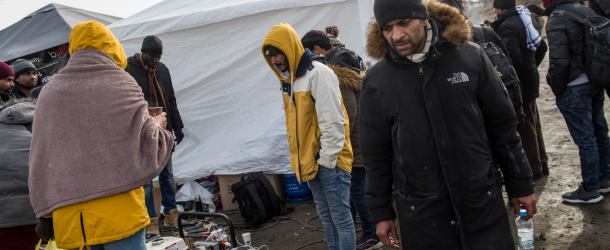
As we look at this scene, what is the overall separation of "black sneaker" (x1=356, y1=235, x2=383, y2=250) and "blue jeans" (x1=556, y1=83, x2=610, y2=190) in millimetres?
2096

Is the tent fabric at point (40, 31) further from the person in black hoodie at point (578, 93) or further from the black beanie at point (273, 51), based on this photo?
the person in black hoodie at point (578, 93)

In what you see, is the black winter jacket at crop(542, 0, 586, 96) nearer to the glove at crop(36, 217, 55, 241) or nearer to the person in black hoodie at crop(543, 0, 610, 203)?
the person in black hoodie at crop(543, 0, 610, 203)

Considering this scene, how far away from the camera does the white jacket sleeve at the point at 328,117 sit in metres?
2.93

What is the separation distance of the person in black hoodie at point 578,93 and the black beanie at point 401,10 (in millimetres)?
2584

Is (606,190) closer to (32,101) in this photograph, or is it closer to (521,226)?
(521,226)

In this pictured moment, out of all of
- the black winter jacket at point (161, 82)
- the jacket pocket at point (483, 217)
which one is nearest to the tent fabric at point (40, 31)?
Result: the black winter jacket at point (161, 82)

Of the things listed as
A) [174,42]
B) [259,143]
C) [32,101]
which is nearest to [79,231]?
[32,101]

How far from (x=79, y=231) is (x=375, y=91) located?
5.57 ft

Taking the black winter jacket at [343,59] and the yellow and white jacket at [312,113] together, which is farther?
the black winter jacket at [343,59]

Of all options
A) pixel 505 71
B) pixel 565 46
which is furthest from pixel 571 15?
pixel 505 71

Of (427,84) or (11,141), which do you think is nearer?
(427,84)

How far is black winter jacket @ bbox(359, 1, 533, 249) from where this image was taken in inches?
72.3

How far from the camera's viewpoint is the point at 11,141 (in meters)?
2.87

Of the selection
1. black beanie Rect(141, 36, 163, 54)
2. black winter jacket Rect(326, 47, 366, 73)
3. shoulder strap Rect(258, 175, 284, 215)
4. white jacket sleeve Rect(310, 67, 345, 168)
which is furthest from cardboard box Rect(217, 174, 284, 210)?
white jacket sleeve Rect(310, 67, 345, 168)
